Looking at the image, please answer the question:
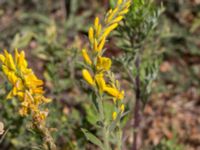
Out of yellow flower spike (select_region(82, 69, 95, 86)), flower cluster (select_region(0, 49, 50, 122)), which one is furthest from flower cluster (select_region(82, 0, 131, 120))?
flower cluster (select_region(0, 49, 50, 122))

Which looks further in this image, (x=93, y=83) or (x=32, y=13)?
(x=32, y=13)

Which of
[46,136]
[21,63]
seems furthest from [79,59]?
[21,63]

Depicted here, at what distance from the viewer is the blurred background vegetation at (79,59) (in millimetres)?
2936

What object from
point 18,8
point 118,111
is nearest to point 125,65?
point 118,111

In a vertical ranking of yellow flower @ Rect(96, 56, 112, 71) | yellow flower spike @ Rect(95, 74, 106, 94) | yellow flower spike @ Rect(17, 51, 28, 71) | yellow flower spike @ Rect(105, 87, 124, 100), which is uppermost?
yellow flower spike @ Rect(17, 51, 28, 71)

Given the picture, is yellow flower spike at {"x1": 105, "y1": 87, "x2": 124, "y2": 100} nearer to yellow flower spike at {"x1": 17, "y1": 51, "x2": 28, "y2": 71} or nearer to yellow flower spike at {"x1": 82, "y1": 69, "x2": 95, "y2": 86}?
yellow flower spike at {"x1": 82, "y1": 69, "x2": 95, "y2": 86}

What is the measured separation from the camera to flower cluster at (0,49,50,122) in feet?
4.95

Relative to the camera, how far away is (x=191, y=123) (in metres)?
3.46

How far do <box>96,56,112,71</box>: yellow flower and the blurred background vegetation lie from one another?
3.88ft

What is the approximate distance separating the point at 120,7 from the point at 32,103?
0.45 metres

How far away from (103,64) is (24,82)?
291 mm

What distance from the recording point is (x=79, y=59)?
3.64 m

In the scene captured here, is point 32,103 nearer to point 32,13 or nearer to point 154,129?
point 154,129

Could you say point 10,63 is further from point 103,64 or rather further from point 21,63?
point 103,64
